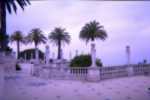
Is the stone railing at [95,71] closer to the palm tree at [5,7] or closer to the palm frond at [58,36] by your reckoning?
the palm tree at [5,7]

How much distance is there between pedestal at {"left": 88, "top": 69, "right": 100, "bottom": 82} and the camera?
16845mm

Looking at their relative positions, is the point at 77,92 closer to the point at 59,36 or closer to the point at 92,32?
the point at 92,32

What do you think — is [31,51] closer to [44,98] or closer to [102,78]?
[102,78]

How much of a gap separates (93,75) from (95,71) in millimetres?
328

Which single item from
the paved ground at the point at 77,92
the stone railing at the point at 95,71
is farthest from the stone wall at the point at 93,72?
the paved ground at the point at 77,92

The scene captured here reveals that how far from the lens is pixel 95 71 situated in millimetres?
16953

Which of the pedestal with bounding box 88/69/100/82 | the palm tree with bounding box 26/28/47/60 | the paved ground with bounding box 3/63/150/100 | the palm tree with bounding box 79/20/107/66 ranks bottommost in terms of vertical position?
the paved ground with bounding box 3/63/150/100

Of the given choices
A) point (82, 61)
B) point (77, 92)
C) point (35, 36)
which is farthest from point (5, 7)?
point (35, 36)

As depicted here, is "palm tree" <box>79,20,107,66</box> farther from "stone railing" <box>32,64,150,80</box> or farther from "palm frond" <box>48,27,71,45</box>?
"palm frond" <box>48,27,71,45</box>

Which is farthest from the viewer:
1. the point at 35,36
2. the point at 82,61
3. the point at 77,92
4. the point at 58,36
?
the point at 35,36

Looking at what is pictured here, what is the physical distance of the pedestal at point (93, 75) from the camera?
16845mm

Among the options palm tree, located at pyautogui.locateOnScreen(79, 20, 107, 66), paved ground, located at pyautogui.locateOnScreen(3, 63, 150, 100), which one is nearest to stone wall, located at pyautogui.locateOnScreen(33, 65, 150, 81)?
paved ground, located at pyautogui.locateOnScreen(3, 63, 150, 100)

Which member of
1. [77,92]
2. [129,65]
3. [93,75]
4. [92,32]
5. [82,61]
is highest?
[92,32]

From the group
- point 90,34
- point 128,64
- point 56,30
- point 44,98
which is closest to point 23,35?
point 56,30
